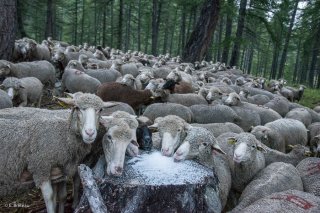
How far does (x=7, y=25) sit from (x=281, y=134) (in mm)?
6965

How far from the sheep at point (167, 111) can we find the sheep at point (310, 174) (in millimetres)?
2608

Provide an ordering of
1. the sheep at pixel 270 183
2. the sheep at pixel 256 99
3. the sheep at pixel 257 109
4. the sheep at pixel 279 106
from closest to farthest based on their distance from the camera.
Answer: the sheep at pixel 270 183 → the sheep at pixel 257 109 → the sheep at pixel 279 106 → the sheep at pixel 256 99

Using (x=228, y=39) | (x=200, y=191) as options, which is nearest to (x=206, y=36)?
(x=228, y=39)

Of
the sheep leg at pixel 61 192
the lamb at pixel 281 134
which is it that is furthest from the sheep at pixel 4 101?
the lamb at pixel 281 134

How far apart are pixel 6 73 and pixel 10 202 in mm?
4984

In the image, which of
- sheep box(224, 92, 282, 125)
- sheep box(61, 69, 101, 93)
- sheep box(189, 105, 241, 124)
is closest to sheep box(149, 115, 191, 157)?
sheep box(189, 105, 241, 124)

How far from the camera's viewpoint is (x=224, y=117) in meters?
7.71

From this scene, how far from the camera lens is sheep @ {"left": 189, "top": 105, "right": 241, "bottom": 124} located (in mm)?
7594

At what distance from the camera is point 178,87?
31.5 feet

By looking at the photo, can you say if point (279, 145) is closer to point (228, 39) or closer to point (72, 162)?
point (72, 162)

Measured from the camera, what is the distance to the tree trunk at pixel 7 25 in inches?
330

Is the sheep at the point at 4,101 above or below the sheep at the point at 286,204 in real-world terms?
above

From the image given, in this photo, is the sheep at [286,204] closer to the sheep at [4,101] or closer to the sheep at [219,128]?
the sheep at [219,128]

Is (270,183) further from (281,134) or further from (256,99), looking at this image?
(256,99)
